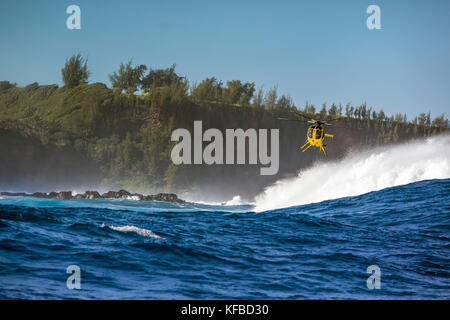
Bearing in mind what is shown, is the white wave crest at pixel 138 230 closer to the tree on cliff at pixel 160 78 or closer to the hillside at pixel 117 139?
the hillside at pixel 117 139

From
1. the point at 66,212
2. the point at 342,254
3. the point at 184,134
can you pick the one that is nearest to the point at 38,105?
the point at 184,134

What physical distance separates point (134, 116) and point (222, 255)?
3860 centimetres

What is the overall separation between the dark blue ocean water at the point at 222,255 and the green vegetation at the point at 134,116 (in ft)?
96.9

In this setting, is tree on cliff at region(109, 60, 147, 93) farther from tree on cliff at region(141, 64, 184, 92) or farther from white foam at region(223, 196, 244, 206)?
white foam at region(223, 196, 244, 206)

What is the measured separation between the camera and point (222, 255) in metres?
9.14

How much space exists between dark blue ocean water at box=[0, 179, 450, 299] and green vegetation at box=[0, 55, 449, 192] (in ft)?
96.9

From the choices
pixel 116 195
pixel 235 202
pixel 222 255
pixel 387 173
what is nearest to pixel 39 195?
pixel 116 195

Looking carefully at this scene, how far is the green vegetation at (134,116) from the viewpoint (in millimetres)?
42844

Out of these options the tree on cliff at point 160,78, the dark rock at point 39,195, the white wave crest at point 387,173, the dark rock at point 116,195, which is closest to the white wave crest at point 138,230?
the white wave crest at point 387,173

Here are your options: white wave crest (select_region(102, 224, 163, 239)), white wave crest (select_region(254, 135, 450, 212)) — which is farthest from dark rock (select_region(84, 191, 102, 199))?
white wave crest (select_region(102, 224, 163, 239))

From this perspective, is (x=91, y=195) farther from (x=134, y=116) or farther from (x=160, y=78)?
(x=160, y=78)

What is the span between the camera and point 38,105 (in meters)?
46.4

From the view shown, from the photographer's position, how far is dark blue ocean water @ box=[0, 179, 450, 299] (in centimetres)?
697
